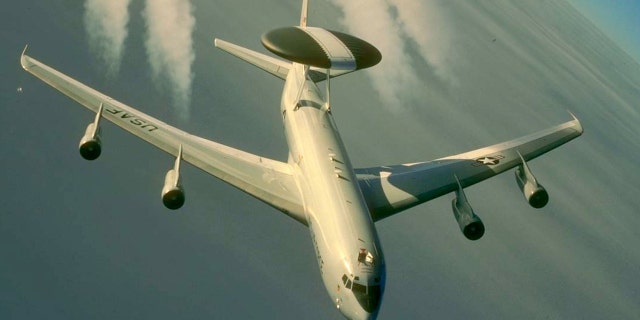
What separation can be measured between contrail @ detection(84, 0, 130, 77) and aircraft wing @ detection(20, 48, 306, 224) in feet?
81.5

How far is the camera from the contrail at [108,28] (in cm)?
6334

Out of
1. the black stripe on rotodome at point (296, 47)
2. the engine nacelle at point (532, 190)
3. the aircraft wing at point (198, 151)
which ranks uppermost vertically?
the engine nacelle at point (532, 190)

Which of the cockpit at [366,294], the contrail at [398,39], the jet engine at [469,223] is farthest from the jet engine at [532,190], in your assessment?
the contrail at [398,39]

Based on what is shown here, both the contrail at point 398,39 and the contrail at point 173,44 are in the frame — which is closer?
the contrail at point 173,44

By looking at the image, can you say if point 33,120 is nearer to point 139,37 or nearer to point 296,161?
point 139,37

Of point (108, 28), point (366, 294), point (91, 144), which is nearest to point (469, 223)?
point (366, 294)

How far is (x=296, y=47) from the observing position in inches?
1367

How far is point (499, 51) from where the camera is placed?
154 m

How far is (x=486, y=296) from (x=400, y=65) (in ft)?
187

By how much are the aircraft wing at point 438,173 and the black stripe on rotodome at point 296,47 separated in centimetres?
925

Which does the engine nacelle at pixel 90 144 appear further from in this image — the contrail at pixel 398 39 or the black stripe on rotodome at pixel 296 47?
the contrail at pixel 398 39

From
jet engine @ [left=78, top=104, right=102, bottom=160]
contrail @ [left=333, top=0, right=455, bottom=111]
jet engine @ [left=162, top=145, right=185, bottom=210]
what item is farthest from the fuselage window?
contrail @ [left=333, top=0, right=455, bottom=111]

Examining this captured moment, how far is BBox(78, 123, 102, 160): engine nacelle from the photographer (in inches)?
1339

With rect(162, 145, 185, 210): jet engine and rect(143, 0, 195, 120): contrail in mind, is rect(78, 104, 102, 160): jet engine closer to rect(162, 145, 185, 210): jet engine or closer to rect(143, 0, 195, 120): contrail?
rect(162, 145, 185, 210): jet engine
